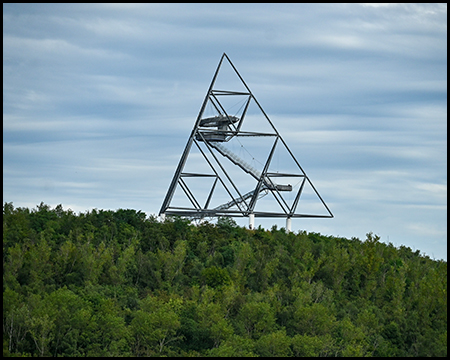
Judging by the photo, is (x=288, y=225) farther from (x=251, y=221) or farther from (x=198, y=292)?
→ (x=198, y=292)

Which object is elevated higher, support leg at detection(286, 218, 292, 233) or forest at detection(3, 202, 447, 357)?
support leg at detection(286, 218, 292, 233)

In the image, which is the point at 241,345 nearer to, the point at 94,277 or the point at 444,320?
the point at 94,277

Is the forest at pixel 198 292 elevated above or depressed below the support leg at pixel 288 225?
below

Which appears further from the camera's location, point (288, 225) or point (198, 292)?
point (288, 225)

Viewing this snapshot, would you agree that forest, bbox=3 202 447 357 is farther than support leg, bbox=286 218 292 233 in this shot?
No

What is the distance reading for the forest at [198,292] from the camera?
28.2 meters

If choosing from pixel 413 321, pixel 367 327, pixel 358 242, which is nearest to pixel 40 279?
pixel 367 327

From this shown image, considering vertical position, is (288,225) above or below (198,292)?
above

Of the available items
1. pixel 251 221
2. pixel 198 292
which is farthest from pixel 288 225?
pixel 198 292

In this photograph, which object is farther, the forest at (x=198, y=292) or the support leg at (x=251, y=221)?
the support leg at (x=251, y=221)

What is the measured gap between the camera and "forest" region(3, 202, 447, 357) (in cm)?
2823

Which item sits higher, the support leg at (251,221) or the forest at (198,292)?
the support leg at (251,221)

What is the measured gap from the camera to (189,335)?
3028cm

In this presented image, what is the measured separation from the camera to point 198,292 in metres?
31.9
